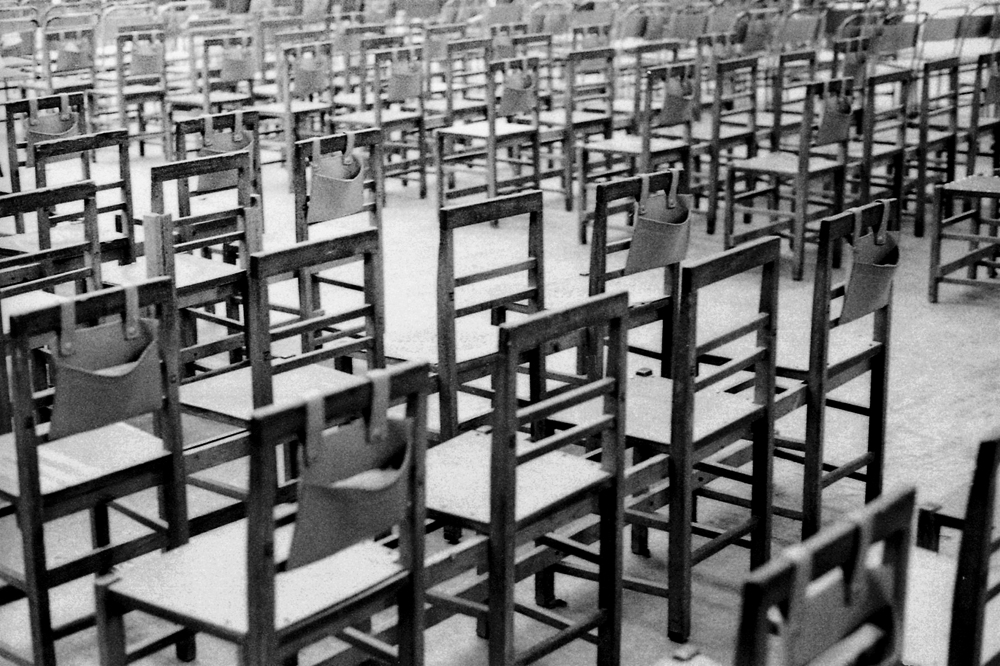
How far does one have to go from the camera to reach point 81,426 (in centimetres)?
301

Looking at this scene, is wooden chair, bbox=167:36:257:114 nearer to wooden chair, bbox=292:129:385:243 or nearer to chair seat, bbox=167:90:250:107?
chair seat, bbox=167:90:250:107

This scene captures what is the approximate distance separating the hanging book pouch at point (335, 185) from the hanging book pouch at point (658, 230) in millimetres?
1345

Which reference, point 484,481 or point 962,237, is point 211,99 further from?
point 484,481

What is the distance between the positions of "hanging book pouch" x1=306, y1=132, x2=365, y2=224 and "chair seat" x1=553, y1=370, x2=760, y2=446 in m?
1.77

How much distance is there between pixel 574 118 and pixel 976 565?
249 inches

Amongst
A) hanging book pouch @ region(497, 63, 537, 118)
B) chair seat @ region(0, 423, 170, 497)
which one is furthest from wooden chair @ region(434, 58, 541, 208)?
chair seat @ region(0, 423, 170, 497)

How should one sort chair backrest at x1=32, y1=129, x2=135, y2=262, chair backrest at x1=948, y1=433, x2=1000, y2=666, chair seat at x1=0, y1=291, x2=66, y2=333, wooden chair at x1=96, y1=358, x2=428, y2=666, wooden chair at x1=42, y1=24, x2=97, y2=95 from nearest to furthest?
chair backrest at x1=948, y1=433, x2=1000, y2=666, wooden chair at x1=96, y1=358, x2=428, y2=666, chair seat at x1=0, y1=291, x2=66, y2=333, chair backrest at x1=32, y1=129, x2=135, y2=262, wooden chair at x1=42, y1=24, x2=97, y2=95

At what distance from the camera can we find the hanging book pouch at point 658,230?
4340 millimetres

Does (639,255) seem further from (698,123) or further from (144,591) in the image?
(698,123)

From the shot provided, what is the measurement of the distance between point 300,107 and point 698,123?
8.08 ft

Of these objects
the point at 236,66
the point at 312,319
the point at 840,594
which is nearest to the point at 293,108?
the point at 236,66

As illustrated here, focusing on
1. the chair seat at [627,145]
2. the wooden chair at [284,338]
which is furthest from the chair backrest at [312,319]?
the chair seat at [627,145]

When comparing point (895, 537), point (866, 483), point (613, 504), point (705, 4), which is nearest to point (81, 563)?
point (613, 504)

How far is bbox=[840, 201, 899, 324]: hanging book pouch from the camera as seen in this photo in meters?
3.83
